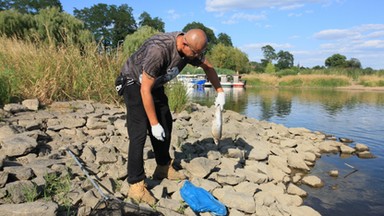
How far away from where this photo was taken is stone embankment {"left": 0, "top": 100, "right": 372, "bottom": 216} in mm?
3320

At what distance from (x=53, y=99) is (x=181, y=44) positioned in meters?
4.01

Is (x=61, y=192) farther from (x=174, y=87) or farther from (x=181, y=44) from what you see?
(x=174, y=87)

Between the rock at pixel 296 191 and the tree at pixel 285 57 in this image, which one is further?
the tree at pixel 285 57

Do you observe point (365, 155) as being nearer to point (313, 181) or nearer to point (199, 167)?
point (313, 181)

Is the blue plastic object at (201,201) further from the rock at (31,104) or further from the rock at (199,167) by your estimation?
the rock at (31,104)

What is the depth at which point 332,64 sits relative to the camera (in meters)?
65.1

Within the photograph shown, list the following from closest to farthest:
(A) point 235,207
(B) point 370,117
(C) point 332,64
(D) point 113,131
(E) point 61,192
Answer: (E) point 61,192 < (A) point 235,207 < (D) point 113,131 < (B) point 370,117 < (C) point 332,64

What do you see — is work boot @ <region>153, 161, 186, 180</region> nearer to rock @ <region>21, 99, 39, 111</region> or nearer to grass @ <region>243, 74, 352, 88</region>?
rock @ <region>21, 99, 39, 111</region>

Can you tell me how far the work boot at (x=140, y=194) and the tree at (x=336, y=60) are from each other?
6448 cm

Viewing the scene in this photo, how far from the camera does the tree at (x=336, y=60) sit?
62.4 metres

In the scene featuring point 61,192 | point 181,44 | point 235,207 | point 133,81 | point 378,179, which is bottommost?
point 378,179

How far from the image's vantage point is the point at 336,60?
64312 mm

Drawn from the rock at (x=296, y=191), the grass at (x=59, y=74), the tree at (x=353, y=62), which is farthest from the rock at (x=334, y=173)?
the tree at (x=353, y=62)

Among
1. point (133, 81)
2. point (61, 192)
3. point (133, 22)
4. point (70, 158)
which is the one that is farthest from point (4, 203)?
point (133, 22)
